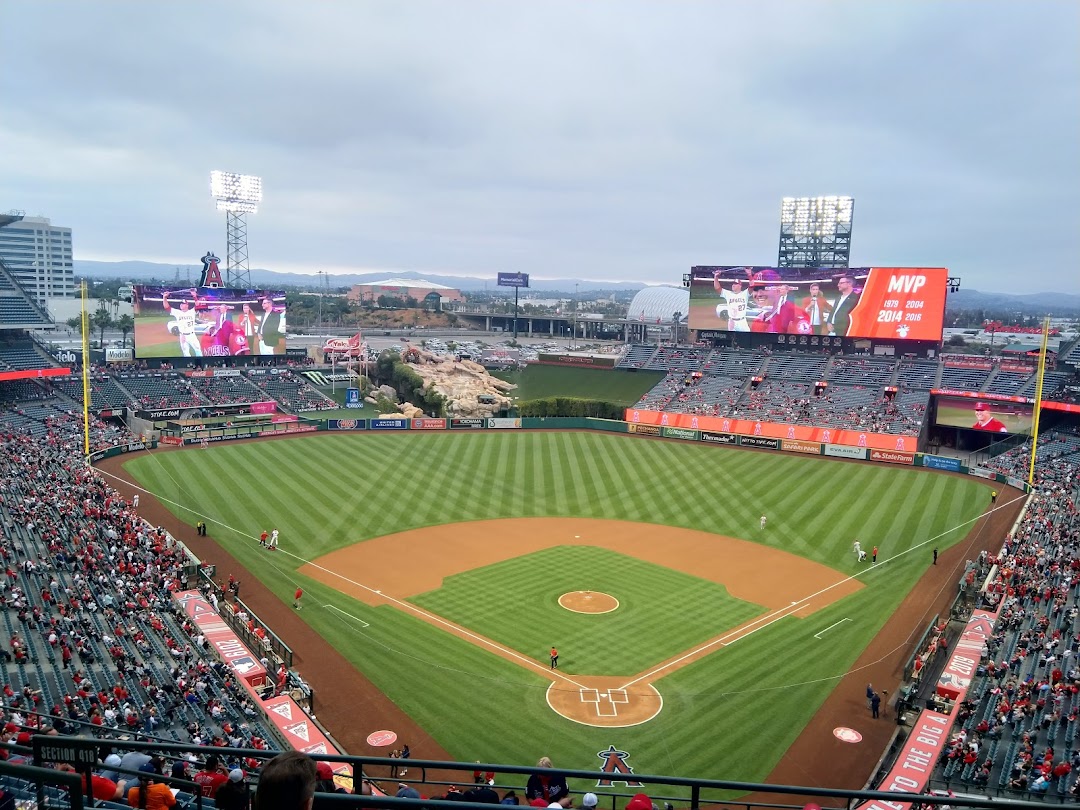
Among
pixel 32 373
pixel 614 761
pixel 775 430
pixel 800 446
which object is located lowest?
pixel 614 761

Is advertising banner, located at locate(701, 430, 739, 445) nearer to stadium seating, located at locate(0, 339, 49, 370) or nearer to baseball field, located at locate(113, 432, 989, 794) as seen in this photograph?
baseball field, located at locate(113, 432, 989, 794)

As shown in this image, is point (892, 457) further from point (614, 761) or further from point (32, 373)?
point (32, 373)

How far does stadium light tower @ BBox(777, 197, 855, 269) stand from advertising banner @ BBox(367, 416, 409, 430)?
39776 millimetres

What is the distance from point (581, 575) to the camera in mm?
33375

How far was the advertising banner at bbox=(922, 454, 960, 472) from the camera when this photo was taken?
51938 millimetres

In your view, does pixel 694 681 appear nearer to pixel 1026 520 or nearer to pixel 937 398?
pixel 1026 520

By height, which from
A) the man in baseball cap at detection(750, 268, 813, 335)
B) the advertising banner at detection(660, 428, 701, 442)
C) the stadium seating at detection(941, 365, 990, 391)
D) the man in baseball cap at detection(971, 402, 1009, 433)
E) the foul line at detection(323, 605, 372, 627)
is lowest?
the foul line at detection(323, 605, 372, 627)

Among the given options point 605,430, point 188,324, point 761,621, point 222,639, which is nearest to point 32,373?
point 188,324

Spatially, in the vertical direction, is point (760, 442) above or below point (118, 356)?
below

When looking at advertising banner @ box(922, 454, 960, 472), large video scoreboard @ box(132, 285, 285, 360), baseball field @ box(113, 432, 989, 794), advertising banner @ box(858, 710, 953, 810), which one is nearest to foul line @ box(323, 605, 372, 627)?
baseball field @ box(113, 432, 989, 794)

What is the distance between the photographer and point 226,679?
21.2m

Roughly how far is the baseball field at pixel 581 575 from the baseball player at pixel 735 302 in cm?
1815

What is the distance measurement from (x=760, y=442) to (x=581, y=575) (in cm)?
3042

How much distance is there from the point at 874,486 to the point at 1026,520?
1071 cm
